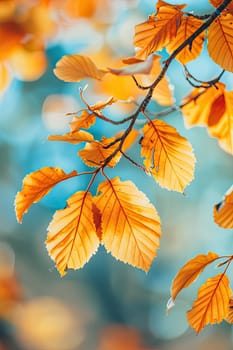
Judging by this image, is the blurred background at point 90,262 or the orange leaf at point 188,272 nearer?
the orange leaf at point 188,272

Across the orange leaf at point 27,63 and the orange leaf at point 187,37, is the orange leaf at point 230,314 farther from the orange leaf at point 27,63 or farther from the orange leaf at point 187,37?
the orange leaf at point 27,63

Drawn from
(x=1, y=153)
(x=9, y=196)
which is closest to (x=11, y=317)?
(x=9, y=196)

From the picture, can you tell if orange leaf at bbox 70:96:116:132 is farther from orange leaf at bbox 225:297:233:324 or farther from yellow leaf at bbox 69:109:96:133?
orange leaf at bbox 225:297:233:324

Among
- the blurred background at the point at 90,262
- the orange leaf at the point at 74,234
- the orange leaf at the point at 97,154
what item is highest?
the orange leaf at the point at 97,154

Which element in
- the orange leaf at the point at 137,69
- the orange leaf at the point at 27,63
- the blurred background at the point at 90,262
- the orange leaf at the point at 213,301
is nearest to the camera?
the orange leaf at the point at 137,69

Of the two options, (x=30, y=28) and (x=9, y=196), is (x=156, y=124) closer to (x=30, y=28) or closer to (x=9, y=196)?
(x=30, y=28)

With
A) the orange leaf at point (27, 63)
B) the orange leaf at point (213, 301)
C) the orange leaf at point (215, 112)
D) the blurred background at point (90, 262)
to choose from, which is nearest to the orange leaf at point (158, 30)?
the orange leaf at point (215, 112)
